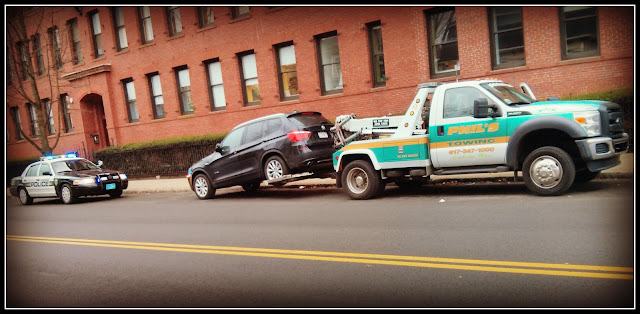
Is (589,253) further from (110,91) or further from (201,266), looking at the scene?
(110,91)

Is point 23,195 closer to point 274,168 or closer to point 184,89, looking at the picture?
point 184,89

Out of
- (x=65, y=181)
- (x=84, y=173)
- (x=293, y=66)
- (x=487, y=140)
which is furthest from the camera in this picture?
(x=293, y=66)

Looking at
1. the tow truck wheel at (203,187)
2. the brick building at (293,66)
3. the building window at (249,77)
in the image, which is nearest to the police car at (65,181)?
the brick building at (293,66)

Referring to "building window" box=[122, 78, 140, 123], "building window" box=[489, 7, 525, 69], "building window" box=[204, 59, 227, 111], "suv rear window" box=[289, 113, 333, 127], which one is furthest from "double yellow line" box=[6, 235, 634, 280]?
"building window" box=[122, 78, 140, 123]

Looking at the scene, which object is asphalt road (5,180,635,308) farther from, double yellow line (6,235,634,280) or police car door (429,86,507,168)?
police car door (429,86,507,168)

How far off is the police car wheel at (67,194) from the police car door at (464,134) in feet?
40.4

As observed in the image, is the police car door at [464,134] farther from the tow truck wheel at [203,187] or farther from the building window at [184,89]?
the building window at [184,89]

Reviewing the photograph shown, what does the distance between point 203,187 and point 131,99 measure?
14073 mm

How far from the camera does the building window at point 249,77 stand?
20.2 meters

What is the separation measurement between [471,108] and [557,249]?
4085mm

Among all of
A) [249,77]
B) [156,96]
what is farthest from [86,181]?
[156,96]

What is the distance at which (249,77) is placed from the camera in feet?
67.0

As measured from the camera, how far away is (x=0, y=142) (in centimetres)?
205

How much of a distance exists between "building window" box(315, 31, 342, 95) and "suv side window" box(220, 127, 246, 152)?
663cm
